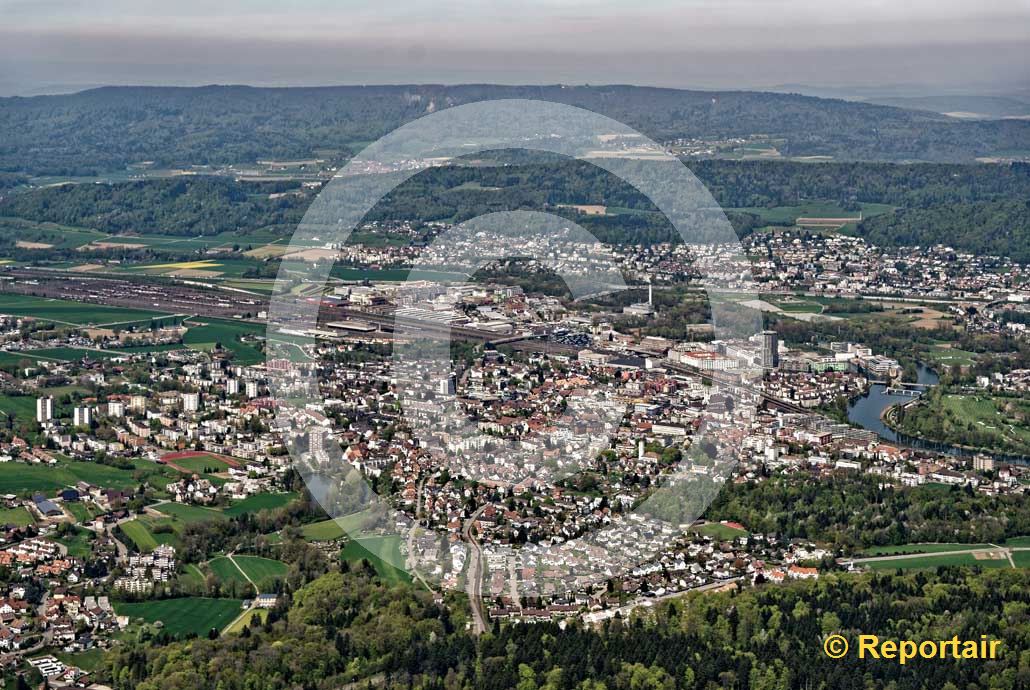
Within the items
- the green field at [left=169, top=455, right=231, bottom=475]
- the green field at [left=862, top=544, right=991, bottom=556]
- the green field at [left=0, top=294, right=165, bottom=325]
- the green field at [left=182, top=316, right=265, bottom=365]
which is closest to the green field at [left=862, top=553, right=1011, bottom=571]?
the green field at [left=862, top=544, right=991, bottom=556]

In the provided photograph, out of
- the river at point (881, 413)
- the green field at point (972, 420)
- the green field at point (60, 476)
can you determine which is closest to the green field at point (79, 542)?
the green field at point (60, 476)

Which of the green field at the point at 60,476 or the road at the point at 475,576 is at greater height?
the road at the point at 475,576

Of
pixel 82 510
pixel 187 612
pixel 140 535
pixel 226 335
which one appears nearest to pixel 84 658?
pixel 187 612

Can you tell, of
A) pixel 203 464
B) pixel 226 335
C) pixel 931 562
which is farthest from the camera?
pixel 226 335

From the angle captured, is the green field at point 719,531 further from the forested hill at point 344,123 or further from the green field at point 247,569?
the forested hill at point 344,123

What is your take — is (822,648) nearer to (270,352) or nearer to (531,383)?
(531,383)
